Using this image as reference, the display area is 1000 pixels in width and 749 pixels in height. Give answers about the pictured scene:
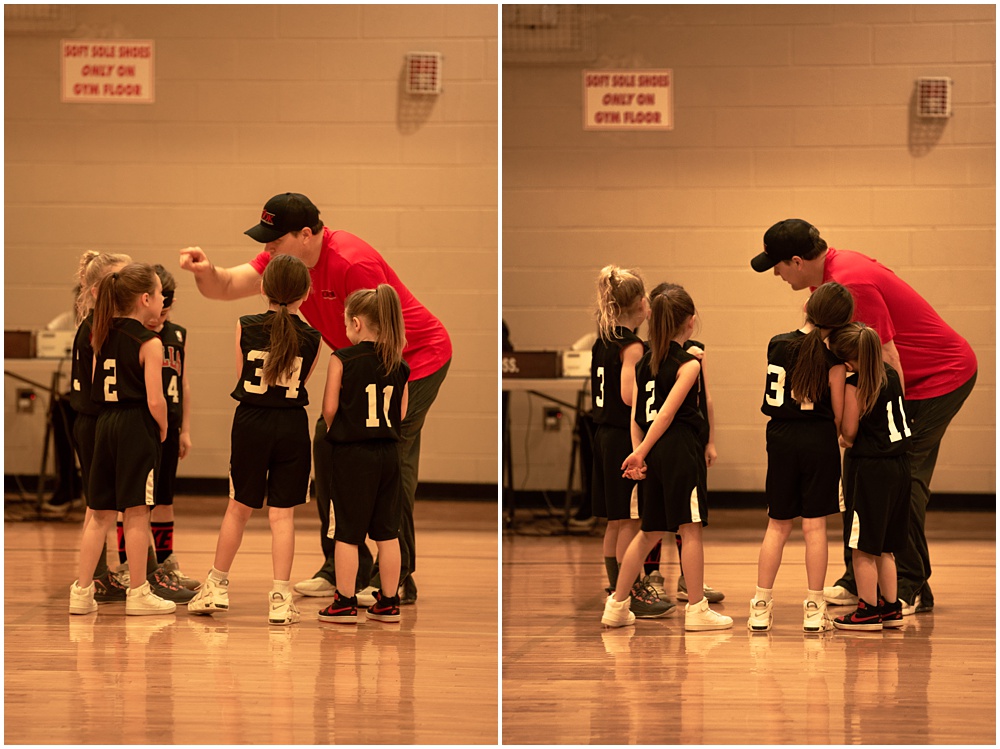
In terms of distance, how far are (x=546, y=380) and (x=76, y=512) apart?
2.55 metres

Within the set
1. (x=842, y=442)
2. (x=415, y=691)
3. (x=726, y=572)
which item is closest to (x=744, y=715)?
(x=415, y=691)

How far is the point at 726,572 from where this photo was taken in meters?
4.69

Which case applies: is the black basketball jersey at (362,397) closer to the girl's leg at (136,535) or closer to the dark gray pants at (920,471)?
the girl's leg at (136,535)

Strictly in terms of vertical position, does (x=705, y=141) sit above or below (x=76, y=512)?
above

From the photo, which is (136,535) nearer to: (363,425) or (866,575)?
(363,425)

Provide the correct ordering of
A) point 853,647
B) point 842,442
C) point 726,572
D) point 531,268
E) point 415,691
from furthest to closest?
point 531,268
point 726,572
point 842,442
point 853,647
point 415,691

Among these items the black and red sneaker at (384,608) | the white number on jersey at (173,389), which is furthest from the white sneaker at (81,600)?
the black and red sneaker at (384,608)

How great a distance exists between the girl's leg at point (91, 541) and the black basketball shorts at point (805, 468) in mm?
2170

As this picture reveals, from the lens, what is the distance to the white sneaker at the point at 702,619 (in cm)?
362

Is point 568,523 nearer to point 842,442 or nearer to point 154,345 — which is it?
point 842,442

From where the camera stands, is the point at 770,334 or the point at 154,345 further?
the point at 770,334

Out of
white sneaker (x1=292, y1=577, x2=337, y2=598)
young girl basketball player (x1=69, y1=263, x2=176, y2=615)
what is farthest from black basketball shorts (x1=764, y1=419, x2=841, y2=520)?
young girl basketball player (x1=69, y1=263, x2=176, y2=615)

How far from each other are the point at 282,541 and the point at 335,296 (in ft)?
2.75

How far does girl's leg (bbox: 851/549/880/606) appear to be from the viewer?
3586 mm
